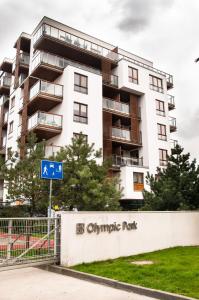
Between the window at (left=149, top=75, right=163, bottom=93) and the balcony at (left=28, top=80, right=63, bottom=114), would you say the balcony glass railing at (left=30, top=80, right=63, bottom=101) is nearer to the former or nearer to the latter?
the balcony at (left=28, top=80, right=63, bottom=114)

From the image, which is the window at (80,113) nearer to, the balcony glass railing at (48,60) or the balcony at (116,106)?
the balcony at (116,106)

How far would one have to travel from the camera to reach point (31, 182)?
49.2ft

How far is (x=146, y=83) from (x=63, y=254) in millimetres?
27046

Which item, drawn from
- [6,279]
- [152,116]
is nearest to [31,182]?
[6,279]

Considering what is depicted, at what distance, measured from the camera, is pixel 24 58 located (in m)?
34.6

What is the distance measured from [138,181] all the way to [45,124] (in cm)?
986

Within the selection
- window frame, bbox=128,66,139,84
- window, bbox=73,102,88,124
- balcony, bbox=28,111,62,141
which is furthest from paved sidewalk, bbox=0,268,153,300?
window frame, bbox=128,66,139,84

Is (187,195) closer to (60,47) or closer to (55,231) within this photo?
(55,231)

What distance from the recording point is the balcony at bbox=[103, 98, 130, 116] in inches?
1219

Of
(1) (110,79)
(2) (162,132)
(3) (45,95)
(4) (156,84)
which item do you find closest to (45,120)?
(3) (45,95)

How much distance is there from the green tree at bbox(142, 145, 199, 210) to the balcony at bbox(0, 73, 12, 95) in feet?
88.2

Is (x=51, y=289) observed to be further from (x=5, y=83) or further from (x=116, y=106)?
(x=5, y=83)

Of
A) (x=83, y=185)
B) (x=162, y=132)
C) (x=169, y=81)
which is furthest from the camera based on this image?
(x=169, y=81)

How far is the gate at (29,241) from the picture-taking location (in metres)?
9.55
